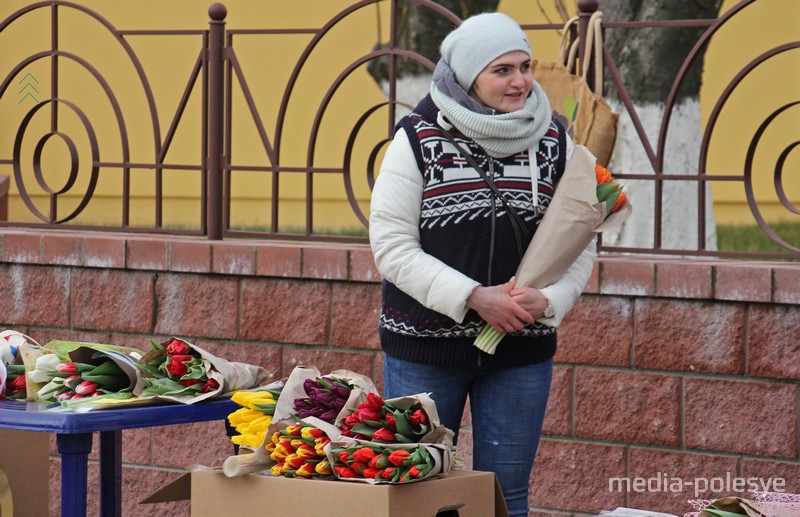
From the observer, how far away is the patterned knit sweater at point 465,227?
11.0 feet

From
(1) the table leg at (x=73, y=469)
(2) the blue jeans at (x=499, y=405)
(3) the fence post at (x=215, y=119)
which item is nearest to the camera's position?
(1) the table leg at (x=73, y=469)

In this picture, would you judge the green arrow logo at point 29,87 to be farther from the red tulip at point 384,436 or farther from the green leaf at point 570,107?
the red tulip at point 384,436

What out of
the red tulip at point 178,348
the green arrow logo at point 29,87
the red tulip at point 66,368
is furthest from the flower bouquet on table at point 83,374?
the green arrow logo at point 29,87

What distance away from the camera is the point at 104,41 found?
1019 centimetres

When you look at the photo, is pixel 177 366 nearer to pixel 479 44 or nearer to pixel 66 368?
pixel 66 368

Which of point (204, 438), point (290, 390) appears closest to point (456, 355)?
point (290, 390)

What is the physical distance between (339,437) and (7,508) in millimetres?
1148

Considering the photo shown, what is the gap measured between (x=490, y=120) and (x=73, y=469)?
1.38 metres

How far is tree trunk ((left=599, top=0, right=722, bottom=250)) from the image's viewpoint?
7254 mm

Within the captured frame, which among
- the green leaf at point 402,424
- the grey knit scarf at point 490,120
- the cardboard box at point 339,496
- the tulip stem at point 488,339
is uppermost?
the grey knit scarf at point 490,120

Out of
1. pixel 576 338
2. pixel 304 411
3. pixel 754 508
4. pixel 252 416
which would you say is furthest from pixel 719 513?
pixel 576 338

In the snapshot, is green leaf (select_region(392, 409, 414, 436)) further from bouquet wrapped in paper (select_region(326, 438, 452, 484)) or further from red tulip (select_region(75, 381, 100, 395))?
red tulip (select_region(75, 381, 100, 395))

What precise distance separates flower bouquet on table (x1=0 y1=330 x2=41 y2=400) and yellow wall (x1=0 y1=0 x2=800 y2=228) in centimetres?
536

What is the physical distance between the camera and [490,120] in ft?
10.9
